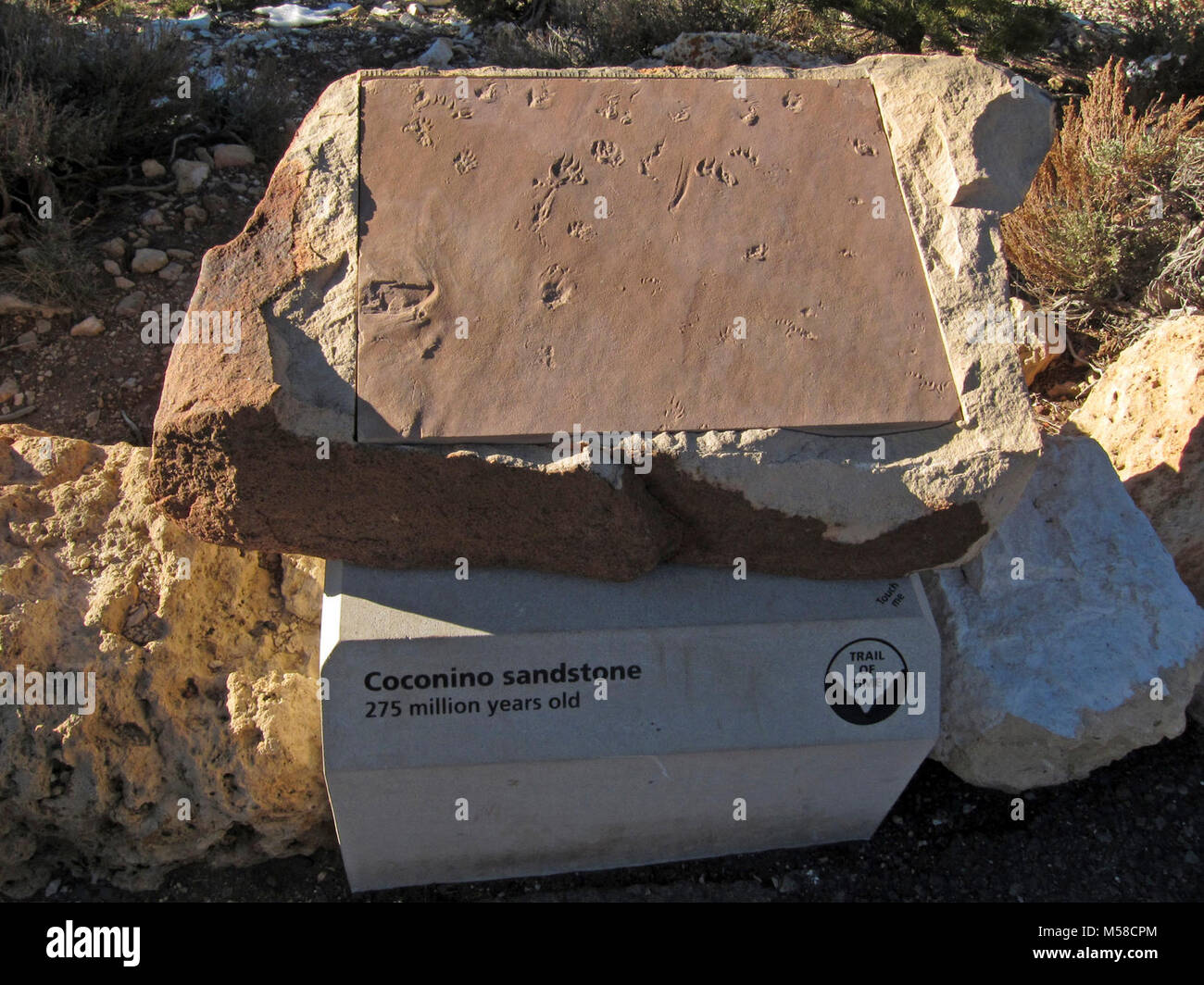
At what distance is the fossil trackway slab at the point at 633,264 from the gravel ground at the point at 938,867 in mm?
1475

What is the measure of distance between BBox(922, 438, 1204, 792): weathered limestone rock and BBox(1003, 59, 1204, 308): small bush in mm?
1565

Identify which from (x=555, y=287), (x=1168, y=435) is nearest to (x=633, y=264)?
(x=555, y=287)

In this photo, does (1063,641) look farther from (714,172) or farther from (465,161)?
(465,161)

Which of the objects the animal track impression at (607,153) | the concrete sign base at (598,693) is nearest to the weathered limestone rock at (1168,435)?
the concrete sign base at (598,693)

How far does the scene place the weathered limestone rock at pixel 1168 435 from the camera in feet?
11.1

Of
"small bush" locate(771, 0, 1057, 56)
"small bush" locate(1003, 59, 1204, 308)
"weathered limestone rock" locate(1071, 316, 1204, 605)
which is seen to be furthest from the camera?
"small bush" locate(771, 0, 1057, 56)

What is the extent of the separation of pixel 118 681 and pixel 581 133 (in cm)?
209

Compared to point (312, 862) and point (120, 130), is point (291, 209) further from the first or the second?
point (120, 130)

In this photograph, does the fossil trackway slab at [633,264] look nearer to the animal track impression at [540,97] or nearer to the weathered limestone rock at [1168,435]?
the animal track impression at [540,97]

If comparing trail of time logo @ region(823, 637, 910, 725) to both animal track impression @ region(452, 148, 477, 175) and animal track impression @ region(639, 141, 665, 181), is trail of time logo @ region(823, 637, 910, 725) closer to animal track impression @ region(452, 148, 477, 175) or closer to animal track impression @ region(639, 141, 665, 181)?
animal track impression @ region(639, 141, 665, 181)

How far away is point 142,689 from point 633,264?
1832 mm

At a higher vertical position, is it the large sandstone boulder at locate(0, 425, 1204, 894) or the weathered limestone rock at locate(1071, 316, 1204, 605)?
the weathered limestone rock at locate(1071, 316, 1204, 605)

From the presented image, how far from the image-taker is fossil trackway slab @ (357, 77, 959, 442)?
255cm

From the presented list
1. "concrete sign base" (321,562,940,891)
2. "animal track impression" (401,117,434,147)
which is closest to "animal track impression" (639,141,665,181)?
"animal track impression" (401,117,434,147)
